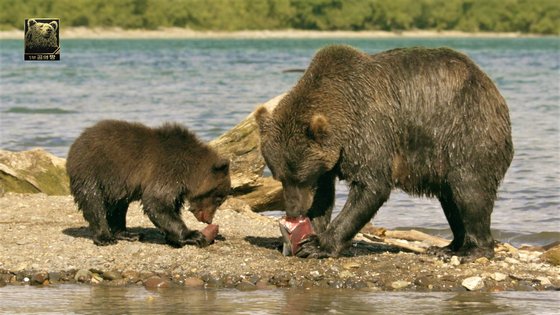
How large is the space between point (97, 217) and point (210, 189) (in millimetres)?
923

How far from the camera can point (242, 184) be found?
12344mm

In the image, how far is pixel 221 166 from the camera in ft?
32.6

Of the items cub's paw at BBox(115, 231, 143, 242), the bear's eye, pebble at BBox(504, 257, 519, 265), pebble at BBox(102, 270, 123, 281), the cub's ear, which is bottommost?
pebble at BBox(102, 270, 123, 281)

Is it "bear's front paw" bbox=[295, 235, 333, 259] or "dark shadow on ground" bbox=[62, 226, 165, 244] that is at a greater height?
"bear's front paw" bbox=[295, 235, 333, 259]

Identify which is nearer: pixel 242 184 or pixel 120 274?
pixel 120 274

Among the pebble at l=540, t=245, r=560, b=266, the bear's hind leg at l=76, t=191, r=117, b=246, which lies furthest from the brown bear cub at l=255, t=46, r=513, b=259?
the bear's hind leg at l=76, t=191, r=117, b=246

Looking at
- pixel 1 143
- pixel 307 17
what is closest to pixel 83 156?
pixel 1 143

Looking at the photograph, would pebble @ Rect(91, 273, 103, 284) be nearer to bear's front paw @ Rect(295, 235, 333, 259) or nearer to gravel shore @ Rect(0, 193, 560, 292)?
gravel shore @ Rect(0, 193, 560, 292)

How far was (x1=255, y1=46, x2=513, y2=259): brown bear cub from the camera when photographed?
9305 millimetres

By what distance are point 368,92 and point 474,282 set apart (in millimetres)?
1620

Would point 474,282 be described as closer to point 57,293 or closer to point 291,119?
point 291,119

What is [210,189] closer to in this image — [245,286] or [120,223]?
[120,223]

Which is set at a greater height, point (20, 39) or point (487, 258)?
point (487, 258)

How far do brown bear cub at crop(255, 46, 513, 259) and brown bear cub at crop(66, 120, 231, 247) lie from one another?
81cm
